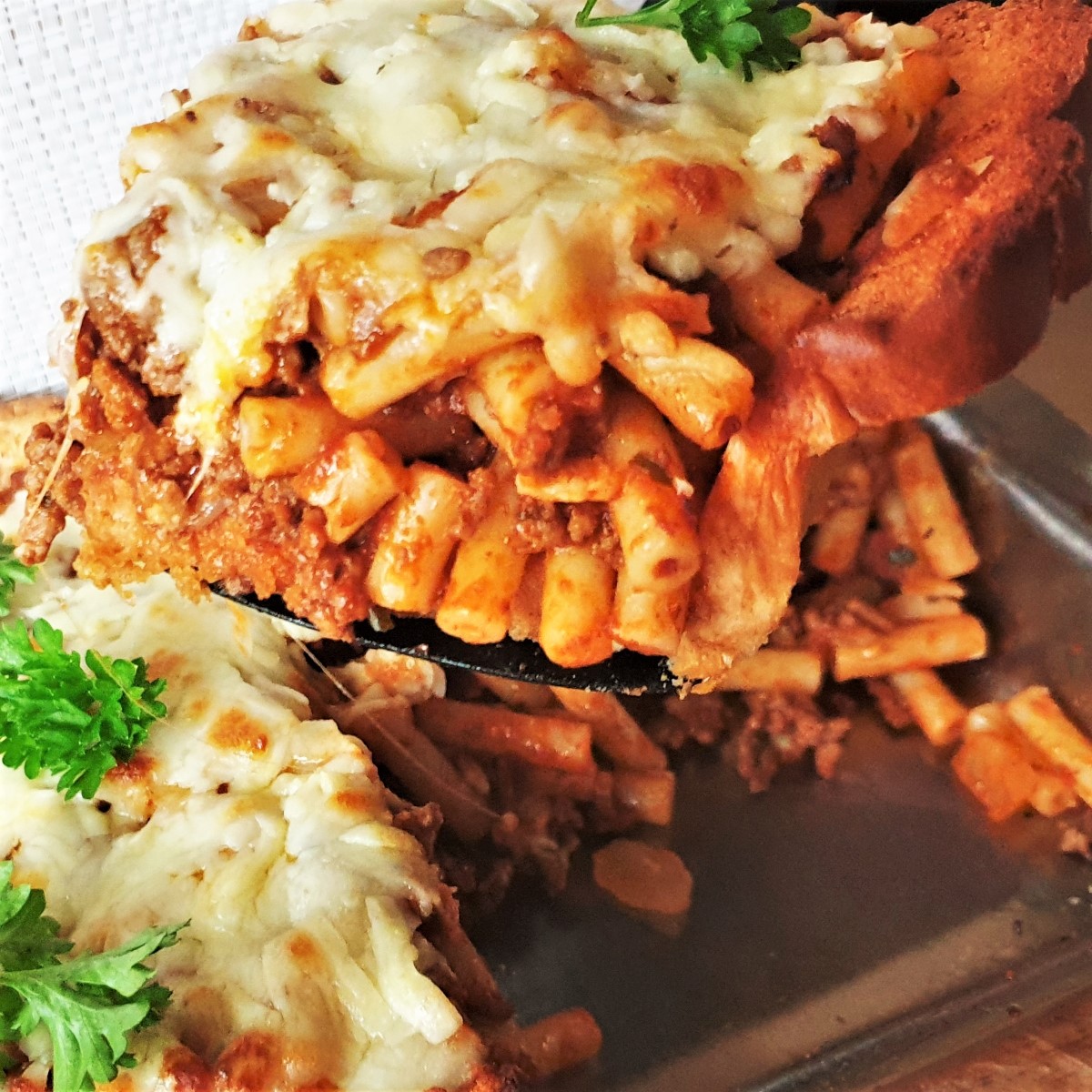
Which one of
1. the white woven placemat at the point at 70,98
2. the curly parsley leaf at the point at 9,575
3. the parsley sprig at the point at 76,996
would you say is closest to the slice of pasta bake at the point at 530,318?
the parsley sprig at the point at 76,996

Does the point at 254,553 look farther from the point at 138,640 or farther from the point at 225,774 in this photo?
the point at 138,640

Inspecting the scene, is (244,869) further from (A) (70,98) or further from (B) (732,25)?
(A) (70,98)

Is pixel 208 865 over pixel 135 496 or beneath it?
beneath

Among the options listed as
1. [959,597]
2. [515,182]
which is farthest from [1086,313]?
[515,182]

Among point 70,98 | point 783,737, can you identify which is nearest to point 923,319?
point 783,737

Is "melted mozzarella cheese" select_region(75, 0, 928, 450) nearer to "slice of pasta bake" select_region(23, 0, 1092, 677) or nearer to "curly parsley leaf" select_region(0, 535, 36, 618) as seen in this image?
"slice of pasta bake" select_region(23, 0, 1092, 677)
